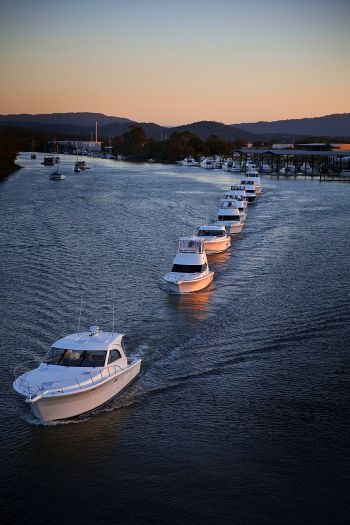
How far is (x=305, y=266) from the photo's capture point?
153ft

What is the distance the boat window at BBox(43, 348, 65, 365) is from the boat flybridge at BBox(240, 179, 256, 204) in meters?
66.8

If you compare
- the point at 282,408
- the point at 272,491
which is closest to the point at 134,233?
the point at 282,408

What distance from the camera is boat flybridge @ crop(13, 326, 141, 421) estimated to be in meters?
21.6

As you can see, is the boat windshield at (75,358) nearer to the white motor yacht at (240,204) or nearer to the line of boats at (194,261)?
the line of boats at (194,261)

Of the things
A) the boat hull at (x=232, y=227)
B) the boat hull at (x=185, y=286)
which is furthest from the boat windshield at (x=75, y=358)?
the boat hull at (x=232, y=227)

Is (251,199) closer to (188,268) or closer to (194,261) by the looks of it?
(194,261)

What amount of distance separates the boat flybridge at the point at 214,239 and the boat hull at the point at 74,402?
90.1 feet

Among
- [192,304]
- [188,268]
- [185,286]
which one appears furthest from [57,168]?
[192,304]

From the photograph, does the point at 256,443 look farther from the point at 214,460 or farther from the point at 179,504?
the point at 179,504

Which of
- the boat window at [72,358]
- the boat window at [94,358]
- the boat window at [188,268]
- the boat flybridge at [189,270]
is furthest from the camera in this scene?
the boat window at [188,268]

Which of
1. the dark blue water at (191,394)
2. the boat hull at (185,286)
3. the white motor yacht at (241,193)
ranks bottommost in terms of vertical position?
the dark blue water at (191,394)

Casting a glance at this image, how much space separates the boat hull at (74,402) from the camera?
21500 millimetres

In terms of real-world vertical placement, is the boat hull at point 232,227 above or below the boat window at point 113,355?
below

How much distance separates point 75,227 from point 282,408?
145ft
